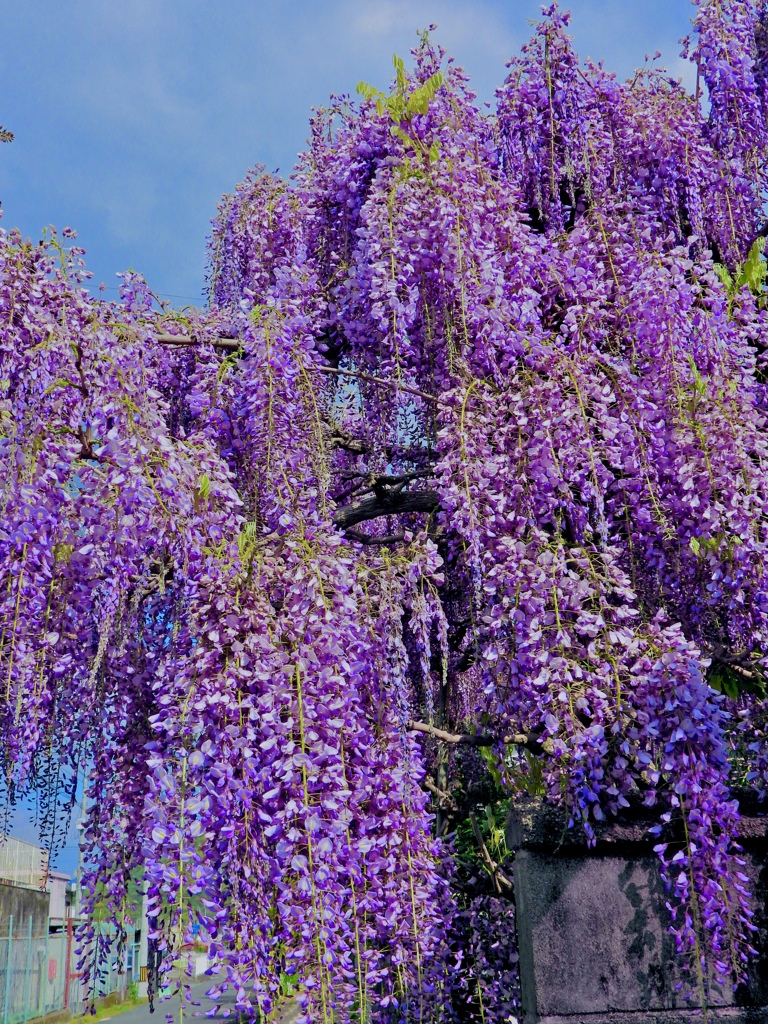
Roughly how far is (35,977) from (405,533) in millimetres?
16623

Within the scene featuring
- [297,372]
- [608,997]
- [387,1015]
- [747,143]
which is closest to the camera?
[608,997]

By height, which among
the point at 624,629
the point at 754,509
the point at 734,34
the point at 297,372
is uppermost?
the point at 734,34

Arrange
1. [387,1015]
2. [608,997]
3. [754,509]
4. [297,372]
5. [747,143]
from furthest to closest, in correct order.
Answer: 1. [747,143]
2. [387,1015]
3. [297,372]
4. [754,509]
5. [608,997]

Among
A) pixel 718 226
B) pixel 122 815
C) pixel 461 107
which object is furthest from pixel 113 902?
pixel 718 226

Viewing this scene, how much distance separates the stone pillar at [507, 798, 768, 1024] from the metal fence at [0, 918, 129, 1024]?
37.0ft

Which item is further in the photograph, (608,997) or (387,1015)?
(387,1015)

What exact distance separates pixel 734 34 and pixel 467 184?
2016 mm

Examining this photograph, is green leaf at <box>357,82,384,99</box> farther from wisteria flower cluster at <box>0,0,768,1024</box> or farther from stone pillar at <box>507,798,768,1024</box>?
stone pillar at <box>507,798,768,1024</box>

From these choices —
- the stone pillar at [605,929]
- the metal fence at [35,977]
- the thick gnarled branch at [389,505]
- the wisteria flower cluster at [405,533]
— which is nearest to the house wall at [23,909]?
the metal fence at [35,977]

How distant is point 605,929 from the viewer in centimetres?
365

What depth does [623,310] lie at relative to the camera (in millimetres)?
4441

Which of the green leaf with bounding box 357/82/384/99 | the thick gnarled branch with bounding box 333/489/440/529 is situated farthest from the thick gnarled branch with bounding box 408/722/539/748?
the green leaf with bounding box 357/82/384/99

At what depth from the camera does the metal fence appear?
50.0ft

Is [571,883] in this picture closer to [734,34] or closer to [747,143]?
[747,143]
